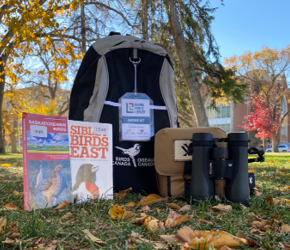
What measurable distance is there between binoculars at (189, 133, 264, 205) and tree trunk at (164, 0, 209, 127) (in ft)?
10.3

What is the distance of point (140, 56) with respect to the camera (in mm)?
2539

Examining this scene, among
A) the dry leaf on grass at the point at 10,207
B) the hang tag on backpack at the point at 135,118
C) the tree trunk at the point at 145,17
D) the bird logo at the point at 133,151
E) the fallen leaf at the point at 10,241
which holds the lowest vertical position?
the dry leaf on grass at the point at 10,207

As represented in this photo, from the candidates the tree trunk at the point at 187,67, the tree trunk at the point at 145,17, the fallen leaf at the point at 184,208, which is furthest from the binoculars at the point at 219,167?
the tree trunk at the point at 145,17

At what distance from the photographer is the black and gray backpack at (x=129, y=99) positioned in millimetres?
2301

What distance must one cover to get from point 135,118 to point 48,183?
918 mm

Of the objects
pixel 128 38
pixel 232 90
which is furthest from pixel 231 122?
pixel 128 38

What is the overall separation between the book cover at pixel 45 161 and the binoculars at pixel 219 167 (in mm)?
804

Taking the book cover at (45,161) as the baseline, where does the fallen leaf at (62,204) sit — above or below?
below

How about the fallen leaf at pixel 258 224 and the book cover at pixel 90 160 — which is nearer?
the fallen leaf at pixel 258 224

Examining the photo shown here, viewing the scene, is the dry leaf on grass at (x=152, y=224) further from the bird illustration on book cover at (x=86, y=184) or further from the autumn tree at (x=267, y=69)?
the autumn tree at (x=267, y=69)

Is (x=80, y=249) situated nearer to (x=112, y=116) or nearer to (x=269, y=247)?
(x=269, y=247)

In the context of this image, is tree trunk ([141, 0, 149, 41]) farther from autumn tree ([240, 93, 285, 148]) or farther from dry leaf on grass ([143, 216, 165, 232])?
autumn tree ([240, 93, 285, 148])

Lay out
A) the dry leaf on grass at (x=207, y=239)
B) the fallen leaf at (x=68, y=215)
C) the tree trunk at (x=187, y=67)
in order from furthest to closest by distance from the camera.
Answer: the tree trunk at (x=187, y=67)
the fallen leaf at (x=68, y=215)
the dry leaf on grass at (x=207, y=239)

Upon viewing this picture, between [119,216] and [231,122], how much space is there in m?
32.8
